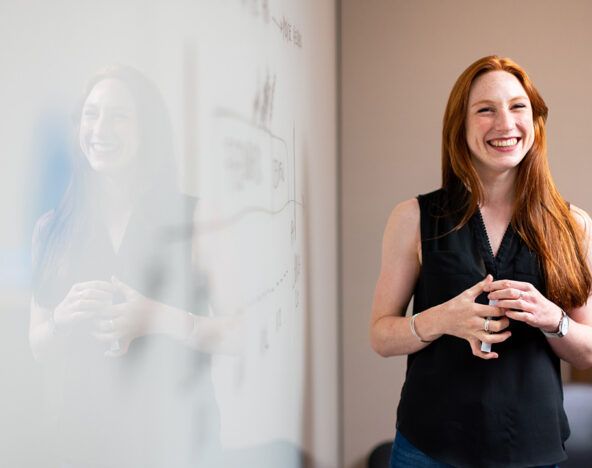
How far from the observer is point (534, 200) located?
1604mm

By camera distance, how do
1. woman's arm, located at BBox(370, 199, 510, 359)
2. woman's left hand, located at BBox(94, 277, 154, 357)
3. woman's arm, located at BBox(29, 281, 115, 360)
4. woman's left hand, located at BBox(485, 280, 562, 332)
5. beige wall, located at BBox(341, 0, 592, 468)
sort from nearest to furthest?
woman's arm, located at BBox(29, 281, 115, 360)
woman's left hand, located at BBox(94, 277, 154, 357)
woman's left hand, located at BBox(485, 280, 562, 332)
woman's arm, located at BBox(370, 199, 510, 359)
beige wall, located at BBox(341, 0, 592, 468)

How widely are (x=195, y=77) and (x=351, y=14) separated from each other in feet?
7.17

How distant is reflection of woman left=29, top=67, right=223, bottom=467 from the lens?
0.51 metres

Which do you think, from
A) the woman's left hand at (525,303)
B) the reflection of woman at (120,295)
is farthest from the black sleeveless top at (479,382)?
the reflection of woman at (120,295)

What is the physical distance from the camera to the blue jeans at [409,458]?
157 cm

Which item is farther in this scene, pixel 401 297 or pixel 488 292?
pixel 401 297

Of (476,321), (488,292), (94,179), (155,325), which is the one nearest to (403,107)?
(488,292)

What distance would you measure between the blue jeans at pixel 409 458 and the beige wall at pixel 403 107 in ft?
3.94

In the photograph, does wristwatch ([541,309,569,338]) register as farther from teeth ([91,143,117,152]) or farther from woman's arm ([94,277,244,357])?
teeth ([91,143,117,152])

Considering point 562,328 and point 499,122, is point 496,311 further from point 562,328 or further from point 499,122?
point 499,122

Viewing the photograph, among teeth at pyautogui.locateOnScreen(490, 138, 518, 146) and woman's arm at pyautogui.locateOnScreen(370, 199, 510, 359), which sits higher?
teeth at pyautogui.locateOnScreen(490, 138, 518, 146)

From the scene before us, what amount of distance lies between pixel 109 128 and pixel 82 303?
0.15 m

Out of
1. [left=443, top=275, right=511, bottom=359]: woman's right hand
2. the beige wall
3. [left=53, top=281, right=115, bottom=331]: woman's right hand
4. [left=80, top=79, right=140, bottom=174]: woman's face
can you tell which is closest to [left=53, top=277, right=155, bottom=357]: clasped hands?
[left=53, top=281, right=115, bottom=331]: woman's right hand

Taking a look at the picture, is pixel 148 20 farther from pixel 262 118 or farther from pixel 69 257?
pixel 262 118
